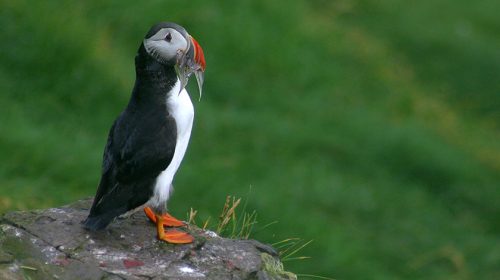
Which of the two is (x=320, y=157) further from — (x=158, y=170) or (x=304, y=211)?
(x=158, y=170)

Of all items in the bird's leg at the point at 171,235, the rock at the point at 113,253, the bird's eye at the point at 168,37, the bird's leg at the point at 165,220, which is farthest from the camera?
the bird's leg at the point at 165,220

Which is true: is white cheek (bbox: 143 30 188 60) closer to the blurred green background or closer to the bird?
the bird

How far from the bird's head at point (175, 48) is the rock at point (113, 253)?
759 mm

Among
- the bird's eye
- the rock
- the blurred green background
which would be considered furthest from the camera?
the blurred green background

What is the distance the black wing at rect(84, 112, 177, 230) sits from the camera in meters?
5.07

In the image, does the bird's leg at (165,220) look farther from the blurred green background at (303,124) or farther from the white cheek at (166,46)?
the blurred green background at (303,124)

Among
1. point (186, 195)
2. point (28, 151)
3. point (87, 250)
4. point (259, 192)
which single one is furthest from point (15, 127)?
point (87, 250)

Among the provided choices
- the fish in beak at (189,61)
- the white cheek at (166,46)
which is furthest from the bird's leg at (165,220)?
the white cheek at (166,46)

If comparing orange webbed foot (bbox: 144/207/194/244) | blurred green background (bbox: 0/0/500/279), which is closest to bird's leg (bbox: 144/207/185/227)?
orange webbed foot (bbox: 144/207/194/244)

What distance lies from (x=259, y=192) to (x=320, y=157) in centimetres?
137

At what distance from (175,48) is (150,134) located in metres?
0.41

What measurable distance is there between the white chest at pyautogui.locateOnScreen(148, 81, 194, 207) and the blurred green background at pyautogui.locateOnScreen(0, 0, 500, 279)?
217 cm

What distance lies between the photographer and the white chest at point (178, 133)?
5.14 metres

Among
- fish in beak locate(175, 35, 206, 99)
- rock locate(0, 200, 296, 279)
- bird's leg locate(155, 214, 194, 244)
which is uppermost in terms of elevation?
fish in beak locate(175, 35, 206, 99)
